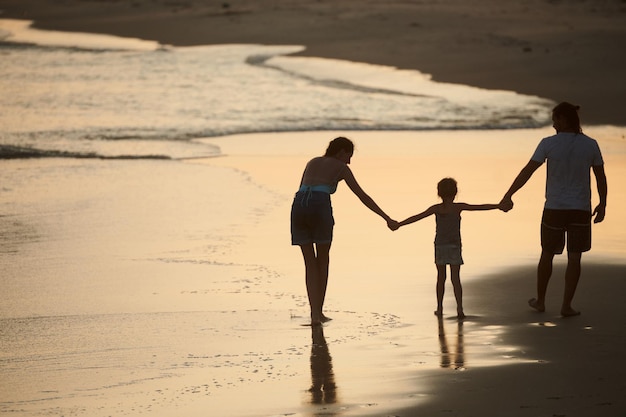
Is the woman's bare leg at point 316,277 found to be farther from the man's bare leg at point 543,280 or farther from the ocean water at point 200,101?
the ocean water at point 200,101

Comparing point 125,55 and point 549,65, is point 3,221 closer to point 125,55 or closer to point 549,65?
point 549,65

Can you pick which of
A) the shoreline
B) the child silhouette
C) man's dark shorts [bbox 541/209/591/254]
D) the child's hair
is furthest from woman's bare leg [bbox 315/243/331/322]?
the shoreline

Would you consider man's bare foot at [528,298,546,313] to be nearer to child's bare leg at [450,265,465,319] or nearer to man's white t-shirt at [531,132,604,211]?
child's bare leg at [450,265,465,319]

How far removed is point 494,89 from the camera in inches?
1099

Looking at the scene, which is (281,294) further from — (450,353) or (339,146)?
(450,353)

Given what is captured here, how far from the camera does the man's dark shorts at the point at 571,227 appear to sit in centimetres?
930

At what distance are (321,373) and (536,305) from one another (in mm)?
2401

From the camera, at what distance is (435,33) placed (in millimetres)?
38781

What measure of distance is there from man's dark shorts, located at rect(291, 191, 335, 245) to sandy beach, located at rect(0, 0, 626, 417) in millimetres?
564

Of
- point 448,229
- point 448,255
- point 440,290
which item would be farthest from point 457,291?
point 448,229

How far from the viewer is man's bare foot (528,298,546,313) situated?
938 cm

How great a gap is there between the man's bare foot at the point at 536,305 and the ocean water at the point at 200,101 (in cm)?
1078

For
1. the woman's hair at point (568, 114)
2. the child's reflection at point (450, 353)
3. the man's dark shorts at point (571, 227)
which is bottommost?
the child's reflection at point (450, 353)

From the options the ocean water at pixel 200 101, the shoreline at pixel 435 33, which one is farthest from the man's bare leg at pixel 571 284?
the shoreline at pixel 435 33
